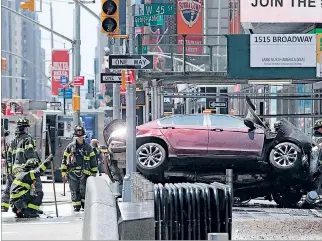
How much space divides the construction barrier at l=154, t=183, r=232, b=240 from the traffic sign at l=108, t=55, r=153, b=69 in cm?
911

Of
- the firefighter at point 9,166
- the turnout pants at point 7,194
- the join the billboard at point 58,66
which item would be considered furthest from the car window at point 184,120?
the join the billboard at point 58,66

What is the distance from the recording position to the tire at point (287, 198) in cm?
1820

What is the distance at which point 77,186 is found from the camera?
723 inches

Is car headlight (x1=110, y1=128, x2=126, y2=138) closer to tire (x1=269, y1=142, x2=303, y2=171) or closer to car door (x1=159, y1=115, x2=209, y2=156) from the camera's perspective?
car door (x1=159, y1=115, x2=209, y2=156)

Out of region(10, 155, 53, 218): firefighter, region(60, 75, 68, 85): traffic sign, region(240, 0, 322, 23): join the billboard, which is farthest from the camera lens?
region(60, 75, 68, 85): traffic sign

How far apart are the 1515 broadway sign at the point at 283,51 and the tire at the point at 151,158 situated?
3227 millimetres

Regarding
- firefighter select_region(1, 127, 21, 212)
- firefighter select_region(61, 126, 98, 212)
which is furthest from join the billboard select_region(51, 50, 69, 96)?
firefighter select_region(61, 126, 98, 212)

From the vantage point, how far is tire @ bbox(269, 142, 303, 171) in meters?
17.5

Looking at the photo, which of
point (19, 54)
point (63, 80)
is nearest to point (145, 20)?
point (63, 80)

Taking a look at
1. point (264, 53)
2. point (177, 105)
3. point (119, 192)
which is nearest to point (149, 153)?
point (119, 192)

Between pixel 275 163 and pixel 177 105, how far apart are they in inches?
1049

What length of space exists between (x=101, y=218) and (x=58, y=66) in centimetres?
4377

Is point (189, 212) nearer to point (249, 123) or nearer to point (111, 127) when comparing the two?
point (249, 123)

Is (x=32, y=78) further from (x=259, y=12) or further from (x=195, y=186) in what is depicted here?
(x=195, y=186)
